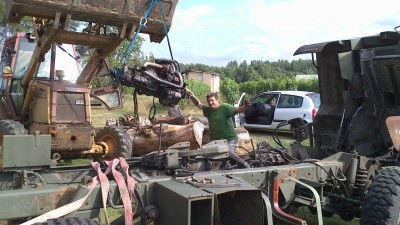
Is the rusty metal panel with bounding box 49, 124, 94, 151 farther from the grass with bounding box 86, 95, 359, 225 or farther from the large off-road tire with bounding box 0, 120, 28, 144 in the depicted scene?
the grass with bounding box 86, 95, 359, 225

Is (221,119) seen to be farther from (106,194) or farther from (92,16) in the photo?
(106,194)

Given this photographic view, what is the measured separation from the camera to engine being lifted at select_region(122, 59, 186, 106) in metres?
4.64

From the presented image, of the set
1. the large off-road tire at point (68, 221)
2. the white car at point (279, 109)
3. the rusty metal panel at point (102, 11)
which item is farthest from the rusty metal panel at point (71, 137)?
the white car at point (279, 109)

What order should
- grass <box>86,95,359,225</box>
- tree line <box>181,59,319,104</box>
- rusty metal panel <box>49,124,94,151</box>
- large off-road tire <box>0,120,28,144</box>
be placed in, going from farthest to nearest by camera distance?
tree line <box>181,59,319,104</box>, large off-road tire <box>0,120,28,144</box>, rusty metal panel <box>49,124,94,151</box>, grass <box>86,95,359,225</box>

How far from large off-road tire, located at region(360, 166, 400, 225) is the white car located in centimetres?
974

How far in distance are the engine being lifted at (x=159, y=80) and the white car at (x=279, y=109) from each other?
31.8 feet

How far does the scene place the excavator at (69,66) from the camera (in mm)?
5680

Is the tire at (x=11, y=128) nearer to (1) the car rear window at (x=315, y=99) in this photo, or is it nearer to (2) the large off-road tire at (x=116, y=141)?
(2) the large off-road tire at (x=116, y=141)

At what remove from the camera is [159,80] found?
472 centimetres

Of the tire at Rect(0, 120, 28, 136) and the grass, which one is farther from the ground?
the tire at Rect(0, 120, 28, 136)

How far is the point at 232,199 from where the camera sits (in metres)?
4.11

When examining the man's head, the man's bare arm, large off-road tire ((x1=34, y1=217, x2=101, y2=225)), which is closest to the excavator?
the man's bare arm

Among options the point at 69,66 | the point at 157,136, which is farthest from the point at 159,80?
the point at 69,66

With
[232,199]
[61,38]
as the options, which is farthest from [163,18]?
[232,199]
